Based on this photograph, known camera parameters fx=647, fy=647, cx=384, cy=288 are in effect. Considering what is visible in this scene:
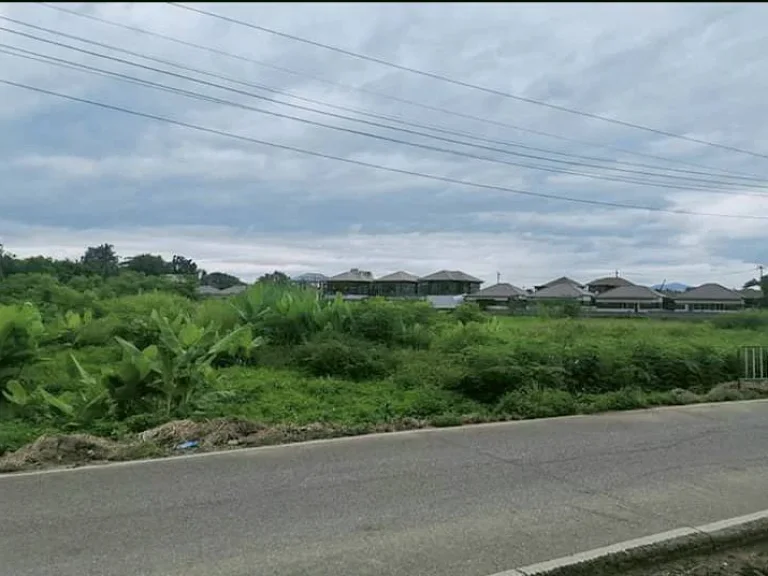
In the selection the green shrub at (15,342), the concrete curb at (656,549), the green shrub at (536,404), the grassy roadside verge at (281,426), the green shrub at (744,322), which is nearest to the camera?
the concrete curb at (656,549)

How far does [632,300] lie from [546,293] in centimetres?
980

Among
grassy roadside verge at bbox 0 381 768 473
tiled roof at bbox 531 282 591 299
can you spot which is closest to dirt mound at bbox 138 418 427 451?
grassy roadside verge at bbox 0 381 768 473

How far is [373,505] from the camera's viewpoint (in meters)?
4.98

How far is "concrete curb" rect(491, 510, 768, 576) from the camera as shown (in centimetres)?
379

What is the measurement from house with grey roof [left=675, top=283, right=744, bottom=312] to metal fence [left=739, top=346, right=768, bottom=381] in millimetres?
48144

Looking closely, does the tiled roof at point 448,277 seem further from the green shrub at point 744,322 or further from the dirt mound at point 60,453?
the dirt mound at point 60,453

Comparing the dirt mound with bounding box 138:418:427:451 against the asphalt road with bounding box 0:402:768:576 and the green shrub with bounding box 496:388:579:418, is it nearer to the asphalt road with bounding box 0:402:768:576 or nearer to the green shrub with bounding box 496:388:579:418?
the asphalt road with bounding box 0:402:768:576

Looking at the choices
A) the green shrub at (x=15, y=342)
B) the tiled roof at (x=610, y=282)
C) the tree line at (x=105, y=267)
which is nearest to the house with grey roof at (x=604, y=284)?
the tiled roof at (x=610, y=282)

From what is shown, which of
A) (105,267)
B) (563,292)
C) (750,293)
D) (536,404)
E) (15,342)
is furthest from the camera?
(563,292)

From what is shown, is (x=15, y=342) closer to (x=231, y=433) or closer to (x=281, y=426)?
(x=231, y=433)

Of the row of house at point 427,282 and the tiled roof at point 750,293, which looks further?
the row of house at point 427,282

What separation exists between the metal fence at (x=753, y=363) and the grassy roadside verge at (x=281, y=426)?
6.66ft

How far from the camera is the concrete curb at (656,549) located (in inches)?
149

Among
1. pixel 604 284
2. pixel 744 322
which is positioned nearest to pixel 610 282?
pixel 604 284
